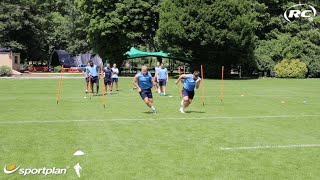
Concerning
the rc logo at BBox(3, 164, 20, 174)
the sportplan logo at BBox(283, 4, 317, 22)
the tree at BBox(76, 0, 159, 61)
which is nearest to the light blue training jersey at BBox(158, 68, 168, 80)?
the rc logo at BBox(3, 164, 20, 174)

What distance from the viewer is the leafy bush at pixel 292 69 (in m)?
A: 49.4

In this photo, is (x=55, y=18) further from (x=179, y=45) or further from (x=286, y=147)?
(x=286, y=147)

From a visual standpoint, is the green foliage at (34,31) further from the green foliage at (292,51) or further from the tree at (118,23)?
the green foliage at (292,51)

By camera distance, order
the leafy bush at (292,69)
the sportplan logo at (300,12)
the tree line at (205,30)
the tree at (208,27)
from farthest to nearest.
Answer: the sportplan logo at (300,12)
the leafy bush at (292,69)
the tree line at (205,30)
the tree at (208,27)

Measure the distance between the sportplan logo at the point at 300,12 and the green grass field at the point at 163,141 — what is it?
38.5 m

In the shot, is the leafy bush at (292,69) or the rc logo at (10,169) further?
the leafy bush at (292,69)

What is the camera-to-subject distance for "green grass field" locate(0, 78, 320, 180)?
7.92m

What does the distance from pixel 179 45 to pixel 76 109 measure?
2976 centimetres

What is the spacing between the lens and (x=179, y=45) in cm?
4584

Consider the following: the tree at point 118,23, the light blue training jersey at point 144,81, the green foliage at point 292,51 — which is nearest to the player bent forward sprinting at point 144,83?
the light blue training jersey at point 144,81

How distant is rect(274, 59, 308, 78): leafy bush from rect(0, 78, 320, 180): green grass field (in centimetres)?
3336

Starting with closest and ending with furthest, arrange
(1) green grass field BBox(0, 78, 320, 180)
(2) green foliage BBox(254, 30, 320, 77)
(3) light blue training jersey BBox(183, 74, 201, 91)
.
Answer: (1) green grass field BBox(0, 78, 320, 180)
(3) light blue training jersey BBox(183, 74, 201, 91)
(2) green foliage BBox(254, 30, 320, 77)

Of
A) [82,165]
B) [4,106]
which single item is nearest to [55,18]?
[4,106]

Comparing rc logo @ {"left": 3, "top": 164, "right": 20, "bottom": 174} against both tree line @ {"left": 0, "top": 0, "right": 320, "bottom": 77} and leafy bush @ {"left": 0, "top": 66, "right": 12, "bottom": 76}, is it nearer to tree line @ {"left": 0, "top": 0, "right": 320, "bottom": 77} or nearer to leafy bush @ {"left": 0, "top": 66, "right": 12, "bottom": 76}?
tree line @ {"left": 0, "top": 0, "right": 320, "bottom": 77}
